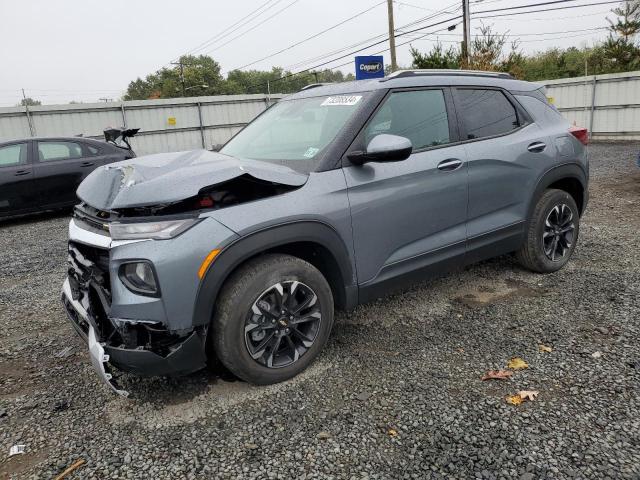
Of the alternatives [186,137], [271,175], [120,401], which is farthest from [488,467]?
[186,137]

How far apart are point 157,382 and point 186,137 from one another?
14.9 meters

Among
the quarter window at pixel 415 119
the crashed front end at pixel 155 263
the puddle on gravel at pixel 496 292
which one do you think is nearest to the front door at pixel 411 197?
the quarter window at pixel 415 119

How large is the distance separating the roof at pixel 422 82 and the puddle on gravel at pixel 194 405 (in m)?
1.97

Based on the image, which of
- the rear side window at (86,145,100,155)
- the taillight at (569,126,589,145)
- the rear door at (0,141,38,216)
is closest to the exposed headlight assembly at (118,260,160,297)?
the taillight at (569,126,589,145)

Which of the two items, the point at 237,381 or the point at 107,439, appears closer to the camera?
the point at 107,439

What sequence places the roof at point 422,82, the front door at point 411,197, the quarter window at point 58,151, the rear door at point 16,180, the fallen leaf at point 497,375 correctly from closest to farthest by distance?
the fallen leaf at point 497,375 → the front door at point 411,197 → the roof at point 422,82 → the rear door at point 16,180 → the quarter window at point 58,151

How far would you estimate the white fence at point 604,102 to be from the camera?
48.6ft

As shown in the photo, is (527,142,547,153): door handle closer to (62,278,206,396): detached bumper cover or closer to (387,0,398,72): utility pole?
(62,278,206,396): detached bumper cover

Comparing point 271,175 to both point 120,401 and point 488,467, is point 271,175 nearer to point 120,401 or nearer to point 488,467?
point 120,401

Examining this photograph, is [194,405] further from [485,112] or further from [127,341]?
[485,112]

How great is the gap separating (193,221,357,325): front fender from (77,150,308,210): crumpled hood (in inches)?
10.9

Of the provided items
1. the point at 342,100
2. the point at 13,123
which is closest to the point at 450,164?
the point at 342,100

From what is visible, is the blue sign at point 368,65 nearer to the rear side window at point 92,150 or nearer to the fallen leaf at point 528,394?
the rear side window at point 92,150

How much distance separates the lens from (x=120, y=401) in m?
2.73
